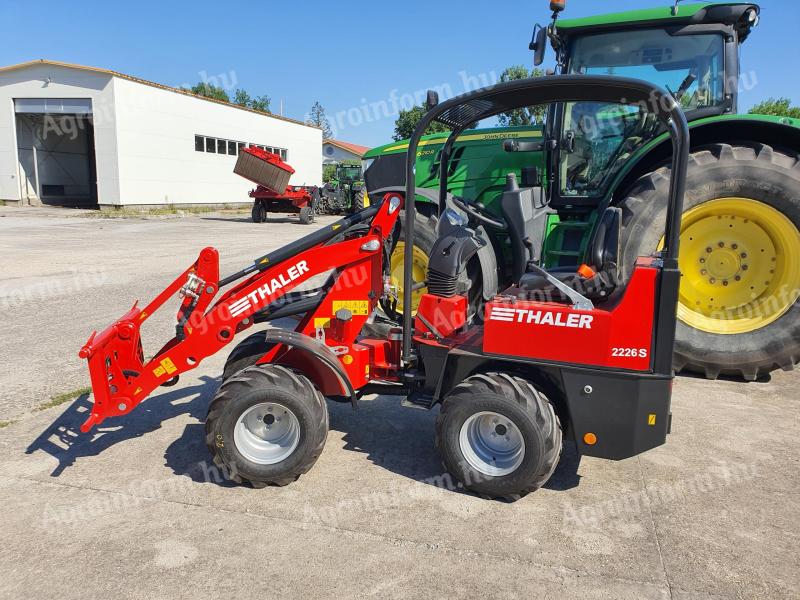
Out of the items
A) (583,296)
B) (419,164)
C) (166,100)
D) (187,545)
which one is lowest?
(187,545)

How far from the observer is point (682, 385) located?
16.1 ft

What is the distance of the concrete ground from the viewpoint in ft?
8.38

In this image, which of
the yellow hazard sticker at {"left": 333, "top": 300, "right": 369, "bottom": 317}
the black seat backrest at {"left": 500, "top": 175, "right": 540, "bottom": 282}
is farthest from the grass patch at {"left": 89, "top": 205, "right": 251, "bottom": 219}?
the yellow hazard sticker at {"left": 333, "top": 300, "right": 369, "bottom": 317}

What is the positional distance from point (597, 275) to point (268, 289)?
191 cm

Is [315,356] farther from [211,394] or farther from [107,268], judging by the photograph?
[107,268]

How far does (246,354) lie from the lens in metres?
3.97

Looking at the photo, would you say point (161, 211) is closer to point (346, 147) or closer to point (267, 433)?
point (267, 433)

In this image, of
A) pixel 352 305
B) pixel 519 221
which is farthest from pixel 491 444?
pixel 519 221

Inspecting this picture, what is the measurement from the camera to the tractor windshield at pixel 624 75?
536 centimetres

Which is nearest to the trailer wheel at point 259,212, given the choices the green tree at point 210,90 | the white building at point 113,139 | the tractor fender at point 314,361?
the white building at point 113,139

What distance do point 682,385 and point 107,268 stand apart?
9400 mm

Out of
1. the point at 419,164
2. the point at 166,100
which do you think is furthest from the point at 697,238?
the point at 166,100

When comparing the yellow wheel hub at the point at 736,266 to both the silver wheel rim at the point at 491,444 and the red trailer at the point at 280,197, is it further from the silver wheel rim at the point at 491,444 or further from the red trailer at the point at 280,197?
the red trailer at the point at 280,197

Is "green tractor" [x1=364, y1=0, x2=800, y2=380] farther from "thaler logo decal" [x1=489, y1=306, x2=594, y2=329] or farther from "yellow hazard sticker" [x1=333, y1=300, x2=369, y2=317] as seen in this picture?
"thaler logo decal" [x1=489, y1=306, x2=594, y2=329]
